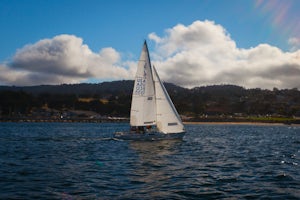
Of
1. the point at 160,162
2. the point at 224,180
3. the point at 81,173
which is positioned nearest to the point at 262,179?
the point at 224,180

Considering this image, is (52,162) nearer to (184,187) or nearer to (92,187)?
(92,187)

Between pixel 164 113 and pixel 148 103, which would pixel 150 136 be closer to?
pixel 164 113

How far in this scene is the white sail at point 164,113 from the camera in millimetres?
54156

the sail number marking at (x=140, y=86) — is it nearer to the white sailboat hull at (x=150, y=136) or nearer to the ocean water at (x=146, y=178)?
the white sailboat hull at (x=150, y=136)

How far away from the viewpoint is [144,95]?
53.8 meters

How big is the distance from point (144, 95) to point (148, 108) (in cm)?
202

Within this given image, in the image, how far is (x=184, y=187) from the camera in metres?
21.4

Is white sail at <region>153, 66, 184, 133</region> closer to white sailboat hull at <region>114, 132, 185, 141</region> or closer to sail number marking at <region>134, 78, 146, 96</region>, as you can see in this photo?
white sailboat hull at <region>114, 132, 185, 141</region>

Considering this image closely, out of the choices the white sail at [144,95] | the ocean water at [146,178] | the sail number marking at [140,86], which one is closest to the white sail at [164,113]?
the white sail at [144,95]

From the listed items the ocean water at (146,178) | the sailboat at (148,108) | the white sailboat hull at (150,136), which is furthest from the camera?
the sailboat at (148,108)

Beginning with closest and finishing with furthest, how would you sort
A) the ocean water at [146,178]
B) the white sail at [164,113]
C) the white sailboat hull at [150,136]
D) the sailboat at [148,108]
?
1. the ocean water at [146,178]
2. the white sailboat hull at [150,136]
3. the sailboat at [148,108]
4. the white sail at [164,113]

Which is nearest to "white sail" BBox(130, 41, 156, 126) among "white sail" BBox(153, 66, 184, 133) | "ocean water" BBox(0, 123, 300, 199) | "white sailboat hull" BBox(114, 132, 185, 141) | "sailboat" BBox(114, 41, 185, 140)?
"sailboat" BBox(114, 41, 185, 140)

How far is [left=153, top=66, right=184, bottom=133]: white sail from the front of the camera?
5416cm

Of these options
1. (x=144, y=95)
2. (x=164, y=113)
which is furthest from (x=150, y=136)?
(x=144, y=95)
